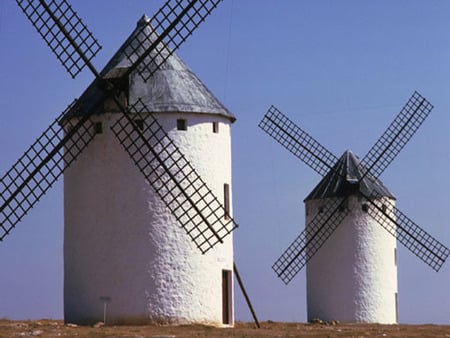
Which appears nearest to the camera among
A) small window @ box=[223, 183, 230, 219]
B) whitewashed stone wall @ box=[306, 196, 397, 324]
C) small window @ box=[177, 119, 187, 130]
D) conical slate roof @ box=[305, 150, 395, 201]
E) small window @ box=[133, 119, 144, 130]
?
small window @ box=[133, 119, 144, 130]

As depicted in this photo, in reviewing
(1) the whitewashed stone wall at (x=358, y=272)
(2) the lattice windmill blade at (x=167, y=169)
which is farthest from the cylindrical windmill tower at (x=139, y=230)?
(1) the whitewashed stone wall at (x=358, y=272)

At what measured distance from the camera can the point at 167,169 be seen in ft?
99.8

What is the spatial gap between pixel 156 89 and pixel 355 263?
13465mm

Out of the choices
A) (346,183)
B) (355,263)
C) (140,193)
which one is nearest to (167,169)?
(140,193)

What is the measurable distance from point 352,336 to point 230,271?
15.6 feet

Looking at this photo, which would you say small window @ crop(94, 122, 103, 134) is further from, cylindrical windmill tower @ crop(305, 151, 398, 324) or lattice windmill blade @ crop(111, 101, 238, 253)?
cylindrical windmill tower @ crop(305, 151, 398, 324)

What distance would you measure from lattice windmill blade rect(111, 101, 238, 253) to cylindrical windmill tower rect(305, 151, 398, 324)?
12.2 m

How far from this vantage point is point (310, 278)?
145 ft

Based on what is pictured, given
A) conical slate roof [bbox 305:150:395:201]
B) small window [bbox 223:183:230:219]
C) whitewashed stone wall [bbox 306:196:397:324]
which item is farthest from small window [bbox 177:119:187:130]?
whitewashed stone wall [bbox 306:196:397:324]

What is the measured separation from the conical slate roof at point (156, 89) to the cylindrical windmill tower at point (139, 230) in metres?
0.03

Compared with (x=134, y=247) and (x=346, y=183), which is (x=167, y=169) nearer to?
(x=134, y=247)

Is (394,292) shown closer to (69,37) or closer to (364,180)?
(364,180)

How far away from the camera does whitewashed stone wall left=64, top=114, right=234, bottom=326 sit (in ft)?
101

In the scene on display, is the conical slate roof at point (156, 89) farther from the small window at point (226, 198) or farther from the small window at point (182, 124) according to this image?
the small window at point (226, 198)
